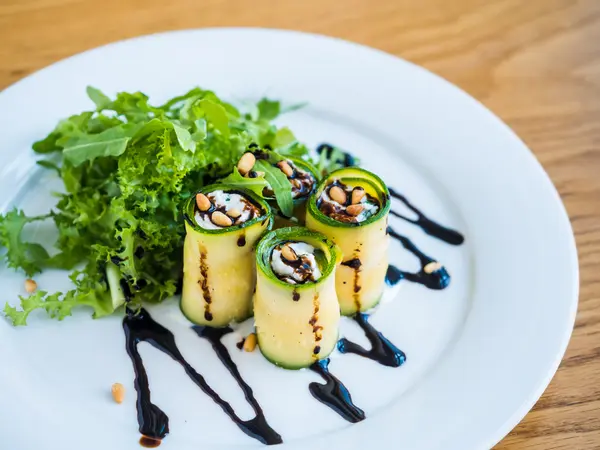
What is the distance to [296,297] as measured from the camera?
217cm

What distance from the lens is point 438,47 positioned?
367 centimetres

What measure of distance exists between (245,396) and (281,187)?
2.12 feet

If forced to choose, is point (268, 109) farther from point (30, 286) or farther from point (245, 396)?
point (245, 396)

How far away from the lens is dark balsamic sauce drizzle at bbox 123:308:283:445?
2.16 metres

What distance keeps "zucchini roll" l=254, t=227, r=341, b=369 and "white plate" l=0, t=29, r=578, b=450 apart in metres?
0.07

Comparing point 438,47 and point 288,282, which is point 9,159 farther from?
point 438,47

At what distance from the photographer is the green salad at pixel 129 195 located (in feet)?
8.02

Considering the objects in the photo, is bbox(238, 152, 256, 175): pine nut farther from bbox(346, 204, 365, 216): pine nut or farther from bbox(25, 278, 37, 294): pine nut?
bbox(25, 278, 37, 294): pine nut

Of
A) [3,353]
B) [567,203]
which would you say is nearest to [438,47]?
[567,203]

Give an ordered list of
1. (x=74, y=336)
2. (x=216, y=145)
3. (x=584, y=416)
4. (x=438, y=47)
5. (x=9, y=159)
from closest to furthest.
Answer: (x=584, y=416) → (x=74, y=336) → (x=216, y=145) → (x=9, y=159) → (x=438, y=47)

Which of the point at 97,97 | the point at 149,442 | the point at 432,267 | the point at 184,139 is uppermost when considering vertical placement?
the point at 97,97

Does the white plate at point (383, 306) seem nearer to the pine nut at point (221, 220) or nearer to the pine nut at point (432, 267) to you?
the pine nut at point (432, 267)

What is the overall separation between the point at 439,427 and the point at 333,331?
0.44 meters

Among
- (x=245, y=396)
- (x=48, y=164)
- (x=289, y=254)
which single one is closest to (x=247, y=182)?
(x=289, y=254)
